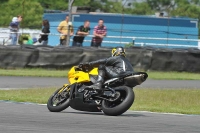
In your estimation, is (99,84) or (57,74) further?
(57,74)

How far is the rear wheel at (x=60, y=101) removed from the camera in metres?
12.4

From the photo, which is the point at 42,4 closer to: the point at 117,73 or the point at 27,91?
the point at 27,91

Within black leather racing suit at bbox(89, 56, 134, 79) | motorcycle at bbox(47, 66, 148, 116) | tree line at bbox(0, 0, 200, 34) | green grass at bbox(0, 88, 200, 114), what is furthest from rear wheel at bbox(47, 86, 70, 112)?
tree line at bbox(0, 0, 200, 34)

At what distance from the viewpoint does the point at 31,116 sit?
1130 centimetres

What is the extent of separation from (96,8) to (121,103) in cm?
5490

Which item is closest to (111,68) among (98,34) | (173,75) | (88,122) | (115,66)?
(115,66)

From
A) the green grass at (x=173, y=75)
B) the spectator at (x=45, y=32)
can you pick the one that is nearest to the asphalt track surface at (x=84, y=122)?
the green grass at (x=173, y=75)

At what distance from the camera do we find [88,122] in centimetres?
1058

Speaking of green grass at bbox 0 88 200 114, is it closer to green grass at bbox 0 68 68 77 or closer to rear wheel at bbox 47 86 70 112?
rear wheel at bbox 47 86 70 112

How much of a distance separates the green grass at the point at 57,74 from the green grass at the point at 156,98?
16.3 feet

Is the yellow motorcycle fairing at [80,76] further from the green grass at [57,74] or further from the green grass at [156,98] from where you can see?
the green grass at [57,74]

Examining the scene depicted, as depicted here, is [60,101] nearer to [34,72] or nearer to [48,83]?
[48,83]

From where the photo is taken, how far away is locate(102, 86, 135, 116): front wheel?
450 inches

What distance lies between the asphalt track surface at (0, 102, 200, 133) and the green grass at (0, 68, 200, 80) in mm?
9582
